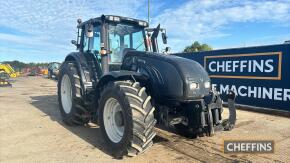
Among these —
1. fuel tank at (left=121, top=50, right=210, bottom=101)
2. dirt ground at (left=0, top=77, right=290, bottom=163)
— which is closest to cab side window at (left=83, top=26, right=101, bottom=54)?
fuel tank at (left=121, top=50, right=210, bottom=101)

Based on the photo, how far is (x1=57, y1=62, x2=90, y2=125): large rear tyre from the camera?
6.96m

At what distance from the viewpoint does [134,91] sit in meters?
5.12

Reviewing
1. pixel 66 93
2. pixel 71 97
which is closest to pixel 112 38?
pixel 71 97

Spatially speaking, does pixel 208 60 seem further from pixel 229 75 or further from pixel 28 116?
pixel 28 116

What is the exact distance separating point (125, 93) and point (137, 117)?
470 millimetres

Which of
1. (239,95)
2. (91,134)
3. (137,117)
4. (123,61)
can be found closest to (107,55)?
(123,61)

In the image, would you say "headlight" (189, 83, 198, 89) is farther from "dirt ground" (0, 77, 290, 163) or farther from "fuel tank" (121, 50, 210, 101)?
"dirt ground" (0, 77, 290, 163)

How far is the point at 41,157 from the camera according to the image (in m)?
5.26

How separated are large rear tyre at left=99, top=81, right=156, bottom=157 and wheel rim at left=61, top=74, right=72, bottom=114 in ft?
8.46

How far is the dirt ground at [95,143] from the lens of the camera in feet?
17.0

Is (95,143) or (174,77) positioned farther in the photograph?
(95,143)

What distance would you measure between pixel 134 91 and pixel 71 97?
2846 mm

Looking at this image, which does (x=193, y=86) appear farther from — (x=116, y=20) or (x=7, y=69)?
(x=7, y=69)

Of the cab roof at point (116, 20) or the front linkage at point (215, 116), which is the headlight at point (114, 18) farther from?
the front linkage at point (215, 116)
